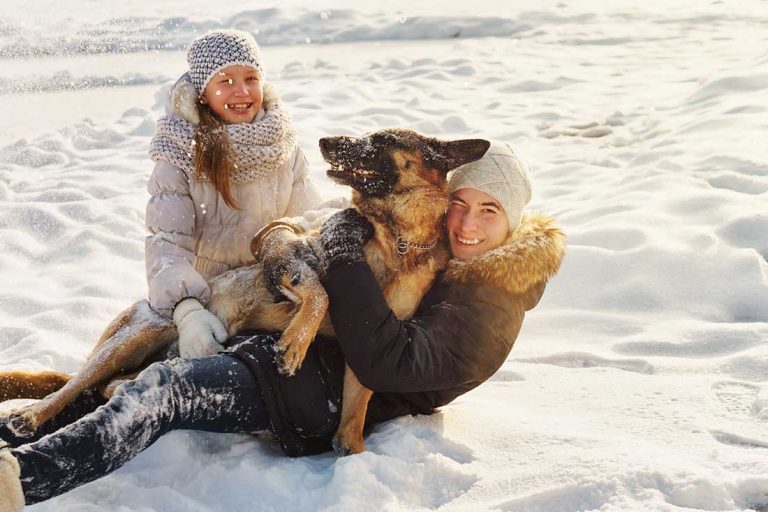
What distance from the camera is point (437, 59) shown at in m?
12.1

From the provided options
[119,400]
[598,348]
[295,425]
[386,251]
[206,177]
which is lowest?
[598,348]

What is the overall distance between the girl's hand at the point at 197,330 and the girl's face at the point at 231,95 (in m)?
0.92

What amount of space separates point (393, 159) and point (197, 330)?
40.4 inches

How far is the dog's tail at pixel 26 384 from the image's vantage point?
3049 millimetres

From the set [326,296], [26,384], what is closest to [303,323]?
[326,296]

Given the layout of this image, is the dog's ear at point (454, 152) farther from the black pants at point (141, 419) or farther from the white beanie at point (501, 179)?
the black pants at point (141, 419)

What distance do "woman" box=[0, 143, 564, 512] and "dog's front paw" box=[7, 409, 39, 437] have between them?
1.87 ft

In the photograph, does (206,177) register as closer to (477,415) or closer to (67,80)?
(477,415)

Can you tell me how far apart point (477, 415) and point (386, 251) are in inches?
31.9

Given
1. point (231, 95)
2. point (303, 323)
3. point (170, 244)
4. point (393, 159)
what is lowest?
point (303, 323)

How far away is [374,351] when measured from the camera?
99.9 inches

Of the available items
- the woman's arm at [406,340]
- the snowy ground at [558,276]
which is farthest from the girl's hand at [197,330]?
Answer: the woman's arm at [406,340]

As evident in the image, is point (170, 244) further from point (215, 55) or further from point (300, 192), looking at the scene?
point (215, 55)

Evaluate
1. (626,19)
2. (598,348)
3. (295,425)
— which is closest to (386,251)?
(295,425)
